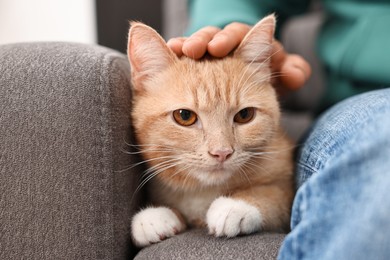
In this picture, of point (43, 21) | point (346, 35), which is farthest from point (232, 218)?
point (43, 21)

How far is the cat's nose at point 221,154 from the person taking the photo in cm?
92

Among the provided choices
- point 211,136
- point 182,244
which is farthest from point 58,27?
point 182,244

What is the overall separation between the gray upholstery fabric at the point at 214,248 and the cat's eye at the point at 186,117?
262 mm

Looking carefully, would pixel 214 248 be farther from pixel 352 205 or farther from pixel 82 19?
pixel 82 19

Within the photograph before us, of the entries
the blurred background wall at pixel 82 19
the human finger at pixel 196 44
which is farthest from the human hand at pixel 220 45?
the blurred background wall at pixel 82 19

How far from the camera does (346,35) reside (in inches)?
57.0

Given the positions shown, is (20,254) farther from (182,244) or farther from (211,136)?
(211,136)

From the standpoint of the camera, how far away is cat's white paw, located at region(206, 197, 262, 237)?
0.85 m

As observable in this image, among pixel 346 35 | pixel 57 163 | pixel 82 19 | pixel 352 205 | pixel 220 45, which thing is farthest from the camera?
pixel 82 19

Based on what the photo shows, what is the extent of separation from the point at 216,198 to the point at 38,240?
1.36ft

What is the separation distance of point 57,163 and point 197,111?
0.35 meters

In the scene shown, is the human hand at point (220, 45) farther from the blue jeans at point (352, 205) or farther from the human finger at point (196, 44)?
the blue jeans at point (352, 205)

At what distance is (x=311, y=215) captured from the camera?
0.65m

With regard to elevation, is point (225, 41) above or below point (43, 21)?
above
